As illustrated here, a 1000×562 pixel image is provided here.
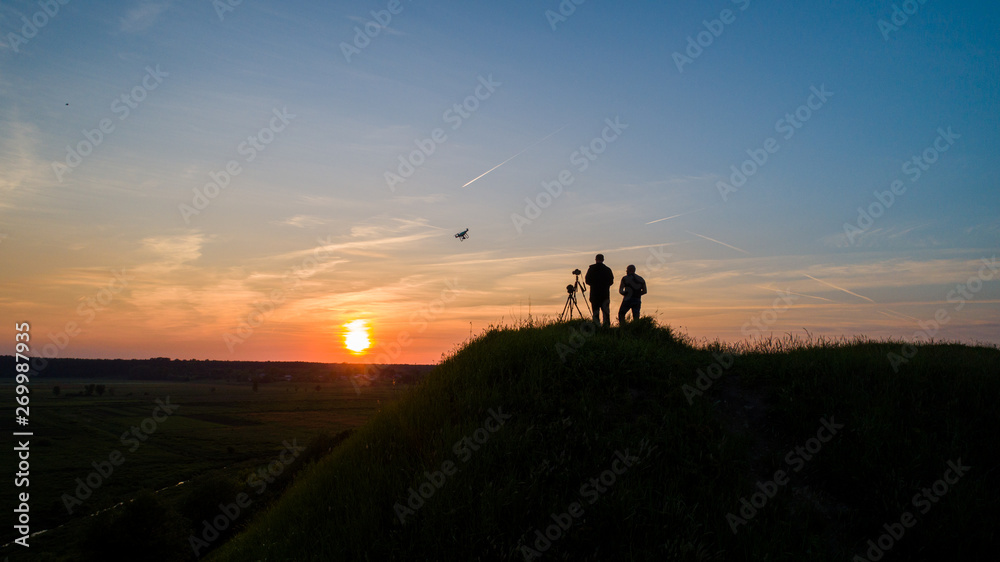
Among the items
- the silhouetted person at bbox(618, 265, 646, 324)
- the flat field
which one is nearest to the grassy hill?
the silhouetted person at bbox(618, 265, 646, 324)

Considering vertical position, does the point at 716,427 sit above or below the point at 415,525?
above

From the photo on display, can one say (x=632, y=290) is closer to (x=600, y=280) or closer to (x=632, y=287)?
(x=632, y=287)

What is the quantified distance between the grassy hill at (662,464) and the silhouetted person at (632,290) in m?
4.43

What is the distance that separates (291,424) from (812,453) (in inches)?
6206

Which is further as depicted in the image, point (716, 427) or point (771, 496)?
point (716, 427)

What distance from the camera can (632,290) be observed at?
721 inches

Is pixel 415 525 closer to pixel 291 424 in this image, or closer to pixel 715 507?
pixel 715 507

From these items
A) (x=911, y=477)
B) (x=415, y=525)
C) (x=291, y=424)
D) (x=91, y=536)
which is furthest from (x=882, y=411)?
(x=291, y=424)

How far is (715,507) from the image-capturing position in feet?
29.7

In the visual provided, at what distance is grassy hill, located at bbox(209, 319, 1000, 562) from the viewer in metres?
8.59

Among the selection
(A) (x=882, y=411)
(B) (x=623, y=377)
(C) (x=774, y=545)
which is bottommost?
(C) (x=774, y=545)

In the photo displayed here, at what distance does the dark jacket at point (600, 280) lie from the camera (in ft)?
61.4

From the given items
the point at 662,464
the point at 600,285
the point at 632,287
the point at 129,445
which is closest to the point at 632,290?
the point at 632,287

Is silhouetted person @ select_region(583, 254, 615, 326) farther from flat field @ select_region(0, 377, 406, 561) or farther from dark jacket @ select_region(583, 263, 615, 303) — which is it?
flat field @ select_region(0, 377, 406, 561)
